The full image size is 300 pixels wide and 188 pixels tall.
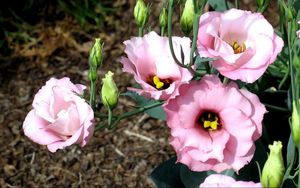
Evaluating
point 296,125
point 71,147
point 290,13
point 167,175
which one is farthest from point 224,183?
point 71,147

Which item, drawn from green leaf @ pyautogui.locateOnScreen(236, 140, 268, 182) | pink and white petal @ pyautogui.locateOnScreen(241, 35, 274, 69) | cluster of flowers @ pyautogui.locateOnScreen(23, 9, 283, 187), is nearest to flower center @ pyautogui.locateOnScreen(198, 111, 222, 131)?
cluster of flowers @ pyautogui.locateOnScreen(23, 9, 283, 187)

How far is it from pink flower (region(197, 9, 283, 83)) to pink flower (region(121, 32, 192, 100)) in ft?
0.17

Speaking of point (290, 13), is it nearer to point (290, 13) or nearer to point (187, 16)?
point (290, 13)

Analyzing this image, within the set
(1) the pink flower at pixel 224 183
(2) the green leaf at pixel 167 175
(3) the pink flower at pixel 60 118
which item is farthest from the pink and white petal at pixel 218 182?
(2) the green leaf at pixel 167 175

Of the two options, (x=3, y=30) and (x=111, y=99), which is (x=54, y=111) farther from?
(x=3, y=30)

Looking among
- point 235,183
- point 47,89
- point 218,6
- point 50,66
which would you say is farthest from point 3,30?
point 235,183

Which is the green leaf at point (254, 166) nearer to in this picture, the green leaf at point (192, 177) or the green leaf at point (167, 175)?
the green leaf at point (192, 177)

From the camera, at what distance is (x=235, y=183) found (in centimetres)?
96

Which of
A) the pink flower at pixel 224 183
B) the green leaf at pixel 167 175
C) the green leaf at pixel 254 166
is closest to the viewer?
the pink flower at pixel 224 183

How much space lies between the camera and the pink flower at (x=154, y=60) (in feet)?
3.74

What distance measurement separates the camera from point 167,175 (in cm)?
152

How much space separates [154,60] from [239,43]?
14 centimetres

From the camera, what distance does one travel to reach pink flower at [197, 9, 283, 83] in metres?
1.09

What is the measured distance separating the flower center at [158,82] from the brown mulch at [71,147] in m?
0.79
